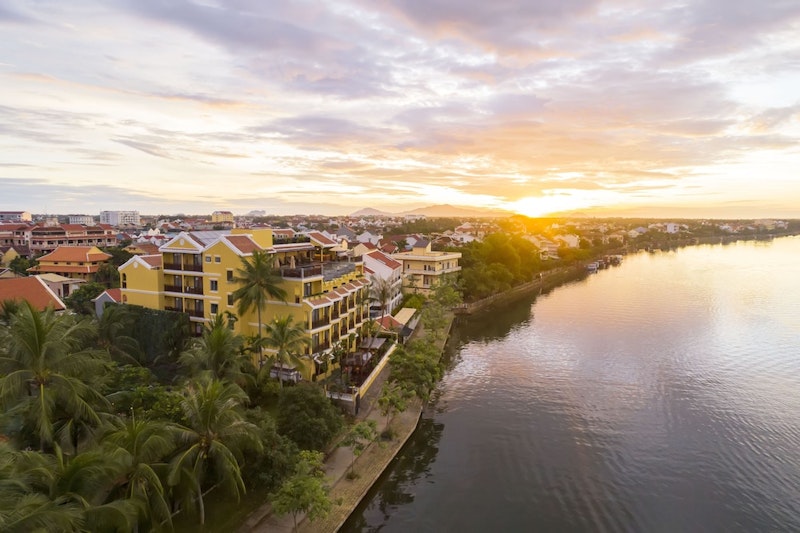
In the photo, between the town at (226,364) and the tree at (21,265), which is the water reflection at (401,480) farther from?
the tree at (21,265)

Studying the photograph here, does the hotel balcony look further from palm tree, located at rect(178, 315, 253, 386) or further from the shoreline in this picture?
the shoreline

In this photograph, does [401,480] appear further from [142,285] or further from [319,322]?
[142,285]

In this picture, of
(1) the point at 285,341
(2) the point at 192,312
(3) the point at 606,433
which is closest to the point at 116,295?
(2) the point at 192,312

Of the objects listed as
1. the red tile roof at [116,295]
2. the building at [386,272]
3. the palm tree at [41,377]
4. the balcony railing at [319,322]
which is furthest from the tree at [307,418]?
the building at [386,272]

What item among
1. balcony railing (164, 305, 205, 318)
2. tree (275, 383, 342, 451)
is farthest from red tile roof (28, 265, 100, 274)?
tree (275, 383, 342, 451)

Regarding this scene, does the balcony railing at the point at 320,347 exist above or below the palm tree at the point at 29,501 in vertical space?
below
